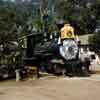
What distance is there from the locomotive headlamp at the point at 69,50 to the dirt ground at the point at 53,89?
3.84ft

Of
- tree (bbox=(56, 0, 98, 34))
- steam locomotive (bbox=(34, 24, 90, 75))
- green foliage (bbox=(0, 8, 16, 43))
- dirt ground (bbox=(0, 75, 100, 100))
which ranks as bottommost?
dirt ground (bbox=(0, 75, 100, 100))

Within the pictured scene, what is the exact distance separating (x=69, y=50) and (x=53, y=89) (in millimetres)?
3988

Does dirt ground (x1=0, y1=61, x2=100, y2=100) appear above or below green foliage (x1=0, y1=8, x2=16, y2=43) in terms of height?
below

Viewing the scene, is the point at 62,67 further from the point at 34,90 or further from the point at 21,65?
the point at 34,90

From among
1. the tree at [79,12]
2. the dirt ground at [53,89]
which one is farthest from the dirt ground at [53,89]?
the tree at [79,12]

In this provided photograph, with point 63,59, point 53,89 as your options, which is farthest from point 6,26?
point 53,89

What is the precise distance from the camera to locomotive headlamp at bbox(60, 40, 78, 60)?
54.9 feet

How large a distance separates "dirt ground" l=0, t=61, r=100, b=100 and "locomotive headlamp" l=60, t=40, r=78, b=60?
1169mm

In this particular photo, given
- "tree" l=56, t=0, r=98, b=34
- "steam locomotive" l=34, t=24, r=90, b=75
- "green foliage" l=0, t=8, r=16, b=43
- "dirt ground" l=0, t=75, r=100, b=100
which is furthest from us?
"tree" l=56, t=0, r=98, b=34

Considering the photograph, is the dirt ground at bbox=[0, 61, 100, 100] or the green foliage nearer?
the dirt ground at bbox=[0, 61, 100, 100]

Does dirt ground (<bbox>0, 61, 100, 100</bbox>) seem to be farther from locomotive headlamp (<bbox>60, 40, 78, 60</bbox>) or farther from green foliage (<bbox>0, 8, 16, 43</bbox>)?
green foliage (<bbox>0, 8, 16, 43</bbox>)

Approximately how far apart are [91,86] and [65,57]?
3.26m

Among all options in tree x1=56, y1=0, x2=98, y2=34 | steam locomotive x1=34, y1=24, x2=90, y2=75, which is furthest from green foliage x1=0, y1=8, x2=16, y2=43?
tree x1=56, y1=0, x2=98, y2=34

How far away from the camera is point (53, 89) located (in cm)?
1305
